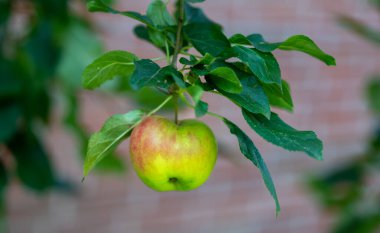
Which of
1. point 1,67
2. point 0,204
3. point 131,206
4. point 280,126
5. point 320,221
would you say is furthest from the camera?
point 320,221

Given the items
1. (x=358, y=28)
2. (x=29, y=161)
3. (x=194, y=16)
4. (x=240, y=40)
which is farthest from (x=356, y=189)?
(x=240, y=40)

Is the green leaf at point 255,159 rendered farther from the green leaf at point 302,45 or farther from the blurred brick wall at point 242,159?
the blurred brick wall at point 242,159

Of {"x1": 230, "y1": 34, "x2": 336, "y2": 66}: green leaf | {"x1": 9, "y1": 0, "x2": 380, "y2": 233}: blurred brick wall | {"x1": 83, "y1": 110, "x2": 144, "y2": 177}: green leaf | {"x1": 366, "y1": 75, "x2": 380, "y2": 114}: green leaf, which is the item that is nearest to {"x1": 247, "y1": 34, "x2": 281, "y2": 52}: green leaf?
{"x1": 230, "y1": 34, "x2": 336, "y2": 66}: green leaf

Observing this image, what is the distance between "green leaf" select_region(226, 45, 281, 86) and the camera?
47 centimetres

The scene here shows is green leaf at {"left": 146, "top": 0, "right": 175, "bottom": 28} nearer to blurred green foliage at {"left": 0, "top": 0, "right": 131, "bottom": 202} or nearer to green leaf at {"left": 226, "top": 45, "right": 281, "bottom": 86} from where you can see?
green leaf at {"left": 226, "top": 45, "right": 281, "bottom": 86}

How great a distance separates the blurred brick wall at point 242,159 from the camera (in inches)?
74.9

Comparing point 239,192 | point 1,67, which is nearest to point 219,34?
point 1,67

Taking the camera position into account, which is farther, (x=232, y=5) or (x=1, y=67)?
A: (x=232, y=5)

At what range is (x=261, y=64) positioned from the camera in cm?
47

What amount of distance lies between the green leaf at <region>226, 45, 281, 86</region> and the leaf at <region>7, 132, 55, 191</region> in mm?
681

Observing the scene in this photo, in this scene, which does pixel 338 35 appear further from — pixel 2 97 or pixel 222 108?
pixel 2 97

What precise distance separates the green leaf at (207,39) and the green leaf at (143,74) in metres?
0.06

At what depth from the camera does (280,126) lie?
48 centimetres

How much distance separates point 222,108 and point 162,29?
1.58 metres
